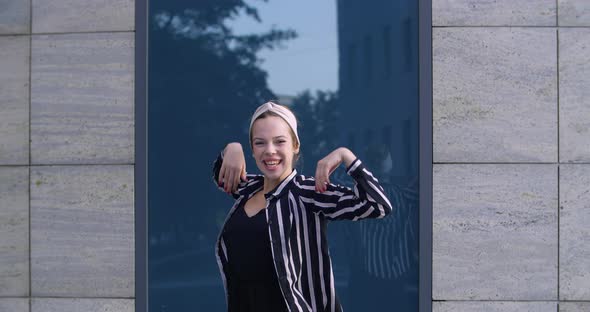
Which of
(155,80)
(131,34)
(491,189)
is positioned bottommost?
(491,189)

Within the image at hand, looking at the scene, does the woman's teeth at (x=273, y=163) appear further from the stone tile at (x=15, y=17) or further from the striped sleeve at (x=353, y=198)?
the stone tile at (x=15, y=17)

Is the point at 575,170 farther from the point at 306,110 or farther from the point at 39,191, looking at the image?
the point at 39,191

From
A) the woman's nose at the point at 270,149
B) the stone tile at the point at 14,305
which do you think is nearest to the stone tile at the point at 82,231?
the stone tile at the point at 14,305

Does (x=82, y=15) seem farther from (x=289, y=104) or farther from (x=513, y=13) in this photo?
(x=513, y=13)

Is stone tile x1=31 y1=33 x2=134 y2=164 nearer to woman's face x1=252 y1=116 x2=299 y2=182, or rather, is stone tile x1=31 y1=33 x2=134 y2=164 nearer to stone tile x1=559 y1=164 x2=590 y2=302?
woman's face x1=252 y1=116 x2=299 y2=182

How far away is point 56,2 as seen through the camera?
245 inches

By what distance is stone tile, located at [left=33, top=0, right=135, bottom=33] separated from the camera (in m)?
6.17

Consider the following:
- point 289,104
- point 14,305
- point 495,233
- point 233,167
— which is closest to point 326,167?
point 233,167

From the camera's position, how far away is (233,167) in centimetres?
374

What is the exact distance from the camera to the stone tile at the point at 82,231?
6.13 metres

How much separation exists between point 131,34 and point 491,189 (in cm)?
326

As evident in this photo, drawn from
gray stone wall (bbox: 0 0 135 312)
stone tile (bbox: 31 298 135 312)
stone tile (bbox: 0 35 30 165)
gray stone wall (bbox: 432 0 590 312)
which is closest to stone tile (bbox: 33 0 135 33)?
gray stone wall (bbox: 0 0 135 312)

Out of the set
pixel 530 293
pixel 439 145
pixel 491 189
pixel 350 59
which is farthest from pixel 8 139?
pixel 530 293

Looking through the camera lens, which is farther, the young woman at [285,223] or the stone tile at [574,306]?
the stone tile at [574,306]
